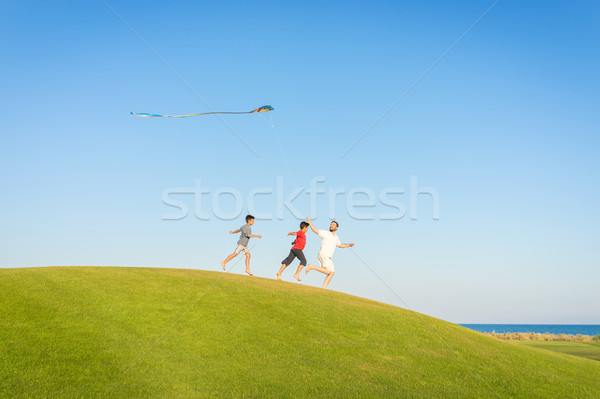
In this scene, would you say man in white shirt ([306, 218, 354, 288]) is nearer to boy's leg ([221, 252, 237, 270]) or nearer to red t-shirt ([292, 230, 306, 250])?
red t-shirt ([292, 230, 306, 250])

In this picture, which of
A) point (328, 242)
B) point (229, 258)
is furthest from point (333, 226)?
point (229, 258)

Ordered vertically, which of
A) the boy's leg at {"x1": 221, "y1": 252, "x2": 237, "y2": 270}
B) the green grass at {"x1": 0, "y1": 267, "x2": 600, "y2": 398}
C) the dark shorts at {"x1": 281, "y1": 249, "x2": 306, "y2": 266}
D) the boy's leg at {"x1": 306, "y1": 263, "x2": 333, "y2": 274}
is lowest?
the green grass at {"x1": 0, "y1": 267, "x2": 600, "y2": 398}

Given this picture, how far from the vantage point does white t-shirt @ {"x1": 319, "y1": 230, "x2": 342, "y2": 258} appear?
21.6 meters

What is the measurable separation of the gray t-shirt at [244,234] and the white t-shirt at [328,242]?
11.7ft

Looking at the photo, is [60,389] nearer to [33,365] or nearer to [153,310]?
[33,365]

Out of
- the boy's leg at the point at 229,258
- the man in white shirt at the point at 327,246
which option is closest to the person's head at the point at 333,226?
the man in white shirt at the point at 327,246

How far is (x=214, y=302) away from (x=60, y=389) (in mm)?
7472

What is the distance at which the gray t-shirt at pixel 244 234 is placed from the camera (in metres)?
22.0

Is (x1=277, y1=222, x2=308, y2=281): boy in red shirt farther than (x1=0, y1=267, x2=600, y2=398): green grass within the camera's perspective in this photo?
Yes

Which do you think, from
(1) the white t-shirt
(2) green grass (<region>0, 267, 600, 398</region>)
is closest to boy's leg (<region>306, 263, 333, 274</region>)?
(1) the white t-shirt

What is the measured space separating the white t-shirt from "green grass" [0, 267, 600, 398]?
2498mm

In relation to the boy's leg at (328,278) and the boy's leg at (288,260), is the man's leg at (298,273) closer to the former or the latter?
the boy's leg at (288,260)

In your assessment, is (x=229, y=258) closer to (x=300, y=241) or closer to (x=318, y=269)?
(x=300, y=241)

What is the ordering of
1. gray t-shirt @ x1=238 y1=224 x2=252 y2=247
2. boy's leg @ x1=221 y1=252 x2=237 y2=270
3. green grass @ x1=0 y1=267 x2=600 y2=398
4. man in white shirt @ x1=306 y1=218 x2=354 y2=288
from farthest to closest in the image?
boy's leg @ x1=221 y1=252 x2=237 y2=270
gray t-shirt @ x1=238 y1=224 x2=252 y2=247
man in white shirt @ x1=306 y1=218 x2=354 y2=288
green grass @ x1=0 y1=267 x2=600 y2=398
